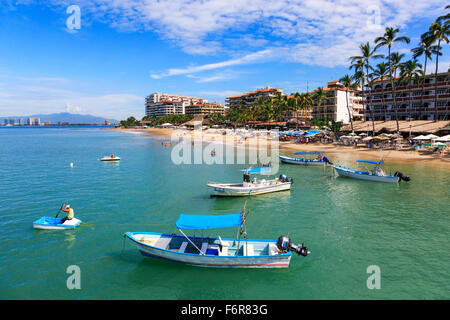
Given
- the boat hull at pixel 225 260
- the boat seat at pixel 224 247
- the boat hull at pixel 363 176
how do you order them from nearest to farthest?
1. the boat hull at pixel 225 260
2. the boat seat at pixel 224 247
3. the boat hull at pixel 363 176

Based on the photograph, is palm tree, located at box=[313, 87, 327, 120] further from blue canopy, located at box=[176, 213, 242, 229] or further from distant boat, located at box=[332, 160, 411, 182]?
blue canopy, located at box=[176, 213, 242, 229]

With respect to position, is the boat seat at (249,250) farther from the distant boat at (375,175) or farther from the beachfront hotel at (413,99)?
the beachfront hotel at (413,99)

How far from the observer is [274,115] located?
108 m

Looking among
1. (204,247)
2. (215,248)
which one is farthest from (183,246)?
(215,248)

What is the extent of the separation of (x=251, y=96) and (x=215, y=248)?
157 m

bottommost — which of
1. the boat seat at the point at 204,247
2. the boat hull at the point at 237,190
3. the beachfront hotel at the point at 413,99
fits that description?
the boat seat at the point at 204,247

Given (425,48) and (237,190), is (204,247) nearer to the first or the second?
(237,190)

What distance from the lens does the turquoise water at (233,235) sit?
1306cm

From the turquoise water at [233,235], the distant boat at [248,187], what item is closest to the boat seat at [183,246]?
the turquoise water at [233,235]

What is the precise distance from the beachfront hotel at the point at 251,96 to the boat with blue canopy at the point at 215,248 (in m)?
133

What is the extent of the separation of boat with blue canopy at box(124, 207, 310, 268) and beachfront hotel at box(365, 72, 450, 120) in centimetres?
6198
